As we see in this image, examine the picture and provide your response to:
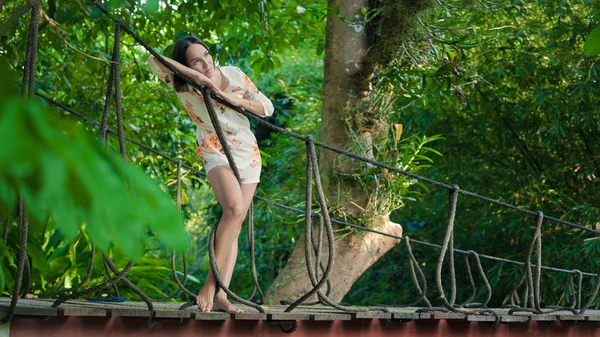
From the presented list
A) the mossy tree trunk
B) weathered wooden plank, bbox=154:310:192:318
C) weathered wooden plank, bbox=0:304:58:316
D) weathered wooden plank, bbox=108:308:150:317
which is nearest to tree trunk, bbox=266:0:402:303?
the mossy tree trunk

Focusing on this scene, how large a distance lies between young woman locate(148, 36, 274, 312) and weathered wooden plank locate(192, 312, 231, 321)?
86mm

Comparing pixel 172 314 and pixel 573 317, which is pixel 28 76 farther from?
pixel 573 317

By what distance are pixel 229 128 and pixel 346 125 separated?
6.93 ft

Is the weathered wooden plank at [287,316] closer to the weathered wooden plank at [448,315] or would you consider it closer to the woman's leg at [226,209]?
the woman's leg at [226,209]

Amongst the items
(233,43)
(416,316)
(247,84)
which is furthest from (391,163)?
(247,84)

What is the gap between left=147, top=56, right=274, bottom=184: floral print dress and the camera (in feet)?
9.70

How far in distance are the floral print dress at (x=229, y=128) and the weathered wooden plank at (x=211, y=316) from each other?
0.51 m

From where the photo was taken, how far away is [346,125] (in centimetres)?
502

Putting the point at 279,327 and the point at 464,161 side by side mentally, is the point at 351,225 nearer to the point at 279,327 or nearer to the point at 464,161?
the point at 279,327

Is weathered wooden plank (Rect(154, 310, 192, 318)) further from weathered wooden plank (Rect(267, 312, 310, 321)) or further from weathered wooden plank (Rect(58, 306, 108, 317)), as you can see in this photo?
weathered wooden plank (Rect(267, 312, 310, 321))

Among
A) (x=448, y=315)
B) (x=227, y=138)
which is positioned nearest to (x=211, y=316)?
(x=227, y=138)

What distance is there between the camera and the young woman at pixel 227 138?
287 cm

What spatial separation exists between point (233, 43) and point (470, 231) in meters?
4.09

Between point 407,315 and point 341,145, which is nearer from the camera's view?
point 407,315
